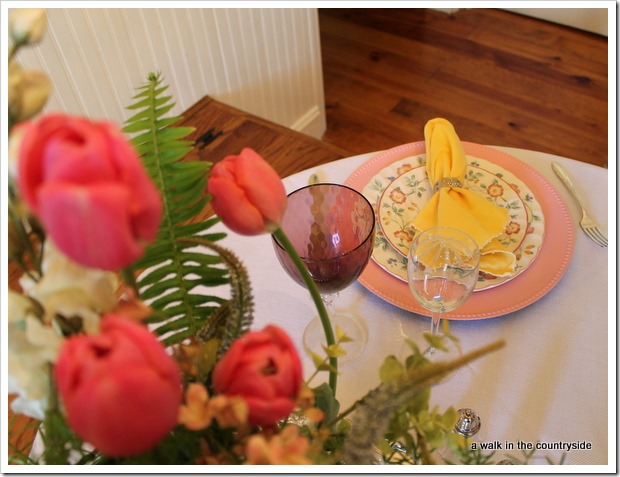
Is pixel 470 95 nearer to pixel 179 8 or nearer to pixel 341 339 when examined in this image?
pixel 179 8

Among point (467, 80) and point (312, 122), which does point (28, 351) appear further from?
point (467, 80)

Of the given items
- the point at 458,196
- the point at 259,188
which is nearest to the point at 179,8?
the point at 458,196

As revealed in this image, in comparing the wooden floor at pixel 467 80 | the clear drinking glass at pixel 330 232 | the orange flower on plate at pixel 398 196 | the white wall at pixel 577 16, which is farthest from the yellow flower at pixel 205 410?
the white wall at pixel 577 16

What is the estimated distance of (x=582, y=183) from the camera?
2.73 ft

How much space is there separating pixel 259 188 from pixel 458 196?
480 millimetres

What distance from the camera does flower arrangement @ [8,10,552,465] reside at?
203 mm

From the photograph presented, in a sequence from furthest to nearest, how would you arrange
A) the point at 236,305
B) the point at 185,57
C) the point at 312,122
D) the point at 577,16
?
the point at 577,16 < the point at 312,122 < the point at 185,57 < the point at 236,305

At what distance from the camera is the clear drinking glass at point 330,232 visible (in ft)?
1.94

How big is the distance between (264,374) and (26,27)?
204 millimetres

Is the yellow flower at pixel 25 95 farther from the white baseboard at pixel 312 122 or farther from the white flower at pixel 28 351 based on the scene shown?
the white baseboard at pixel 312 122

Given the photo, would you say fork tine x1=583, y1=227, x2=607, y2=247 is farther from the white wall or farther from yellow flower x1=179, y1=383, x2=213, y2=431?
the white wall

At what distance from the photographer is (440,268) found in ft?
2.26

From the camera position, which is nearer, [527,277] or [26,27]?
[26,27]

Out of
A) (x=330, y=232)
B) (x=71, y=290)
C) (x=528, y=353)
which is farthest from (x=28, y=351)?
(x=528, y=353)
